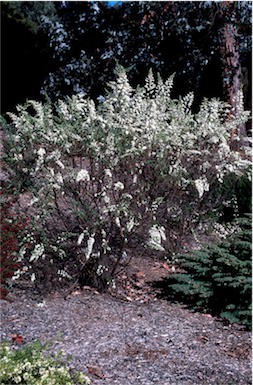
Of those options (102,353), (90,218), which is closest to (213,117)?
(90,218)

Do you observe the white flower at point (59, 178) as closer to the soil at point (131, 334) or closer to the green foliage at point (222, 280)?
the soil at point (131, 334)

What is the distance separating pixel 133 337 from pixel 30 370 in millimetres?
1202

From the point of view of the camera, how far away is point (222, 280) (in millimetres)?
4461

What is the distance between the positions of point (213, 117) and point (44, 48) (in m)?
9.78

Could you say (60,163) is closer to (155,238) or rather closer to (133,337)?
(155,238)

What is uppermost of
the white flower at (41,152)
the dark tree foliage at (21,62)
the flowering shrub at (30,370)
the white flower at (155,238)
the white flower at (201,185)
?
the dark tree foliage at (21,62)

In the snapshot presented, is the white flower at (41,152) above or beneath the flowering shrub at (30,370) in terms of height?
above

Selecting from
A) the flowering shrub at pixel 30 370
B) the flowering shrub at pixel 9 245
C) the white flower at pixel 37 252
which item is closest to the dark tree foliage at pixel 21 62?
the flowering shrub at pixel 9 245

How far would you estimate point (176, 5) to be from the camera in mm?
10391

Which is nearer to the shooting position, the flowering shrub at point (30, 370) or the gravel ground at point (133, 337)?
the flowering shrub at point (30, 370)

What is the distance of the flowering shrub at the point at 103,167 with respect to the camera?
470cm

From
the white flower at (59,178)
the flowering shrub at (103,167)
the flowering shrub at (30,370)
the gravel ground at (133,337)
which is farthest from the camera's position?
the flowering shrub at (103,167)

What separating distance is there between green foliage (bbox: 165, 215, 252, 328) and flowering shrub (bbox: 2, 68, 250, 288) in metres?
0.45

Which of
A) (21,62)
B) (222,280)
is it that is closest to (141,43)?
(21,62)
